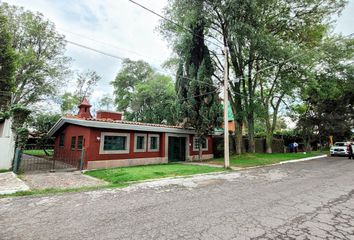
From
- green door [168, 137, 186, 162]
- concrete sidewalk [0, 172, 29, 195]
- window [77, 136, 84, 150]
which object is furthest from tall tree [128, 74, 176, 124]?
concrete sidewalk [0, 172, 29, 195]

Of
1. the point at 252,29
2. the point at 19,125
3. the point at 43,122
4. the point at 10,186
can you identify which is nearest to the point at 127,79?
the point at 43,122

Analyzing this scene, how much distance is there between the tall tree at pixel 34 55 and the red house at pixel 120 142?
10523 millimetres

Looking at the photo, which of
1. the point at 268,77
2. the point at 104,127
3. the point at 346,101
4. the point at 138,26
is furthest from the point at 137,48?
the point at 346,101

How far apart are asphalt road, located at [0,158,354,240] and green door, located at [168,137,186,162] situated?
9656 mm

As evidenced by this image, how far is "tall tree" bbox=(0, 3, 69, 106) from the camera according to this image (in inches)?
924

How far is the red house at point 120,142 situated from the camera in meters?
12.4

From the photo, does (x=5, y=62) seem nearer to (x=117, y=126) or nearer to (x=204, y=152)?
(x=117, y=126)

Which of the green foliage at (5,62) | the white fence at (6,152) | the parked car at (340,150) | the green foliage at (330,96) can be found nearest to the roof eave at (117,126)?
the white fence at (6,152)

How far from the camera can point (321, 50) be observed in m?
17.9

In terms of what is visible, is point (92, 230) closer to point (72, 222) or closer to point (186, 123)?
point (72, 222)

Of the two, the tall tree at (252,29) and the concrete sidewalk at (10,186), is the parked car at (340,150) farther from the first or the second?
the concrete sidewalk at (10,186)

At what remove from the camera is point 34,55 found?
24.3m

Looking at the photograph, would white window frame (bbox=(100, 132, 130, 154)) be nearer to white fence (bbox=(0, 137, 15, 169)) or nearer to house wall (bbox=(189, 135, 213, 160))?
white fence (bbox=(0, 137, 15, 169))

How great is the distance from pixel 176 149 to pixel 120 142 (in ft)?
17.0
